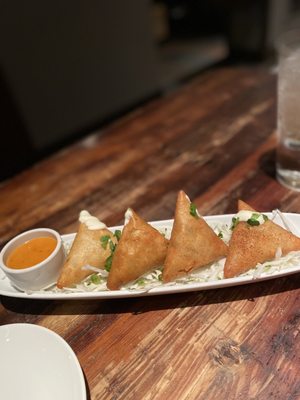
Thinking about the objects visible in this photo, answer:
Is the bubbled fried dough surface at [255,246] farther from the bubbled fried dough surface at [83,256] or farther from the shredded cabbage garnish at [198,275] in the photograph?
the bubbled fried dough surface at [83,256]

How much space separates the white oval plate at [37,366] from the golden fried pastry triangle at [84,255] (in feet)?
0.60

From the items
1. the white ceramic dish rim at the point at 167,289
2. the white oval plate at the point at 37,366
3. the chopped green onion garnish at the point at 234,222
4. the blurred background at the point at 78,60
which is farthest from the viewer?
the blurred background at the point at 78,60

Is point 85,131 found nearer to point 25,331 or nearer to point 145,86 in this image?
point 145,86

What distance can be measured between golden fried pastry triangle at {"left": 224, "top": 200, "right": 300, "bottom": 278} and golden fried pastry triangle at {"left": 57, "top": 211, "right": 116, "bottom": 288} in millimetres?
386

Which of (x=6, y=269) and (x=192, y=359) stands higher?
(x=6, y=269)

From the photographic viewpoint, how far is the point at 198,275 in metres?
1.04

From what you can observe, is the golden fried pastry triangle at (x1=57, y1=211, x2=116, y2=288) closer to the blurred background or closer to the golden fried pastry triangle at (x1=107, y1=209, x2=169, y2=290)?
the golden fried pastry triangle at (x1=107, y1=209, x2=169, y2=290)

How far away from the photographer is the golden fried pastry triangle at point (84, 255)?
1072 mm

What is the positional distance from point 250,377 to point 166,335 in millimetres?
245

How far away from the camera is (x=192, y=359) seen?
0.90 metres

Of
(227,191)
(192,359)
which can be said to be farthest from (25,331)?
(227,191)

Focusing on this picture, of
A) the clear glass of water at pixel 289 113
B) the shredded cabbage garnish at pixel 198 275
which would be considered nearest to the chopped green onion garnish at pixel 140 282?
the shredded cabbage garnish at pixel 198 275

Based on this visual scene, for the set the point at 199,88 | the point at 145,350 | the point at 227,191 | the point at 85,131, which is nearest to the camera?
the point at 145,350

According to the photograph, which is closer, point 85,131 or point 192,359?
point 192,359
